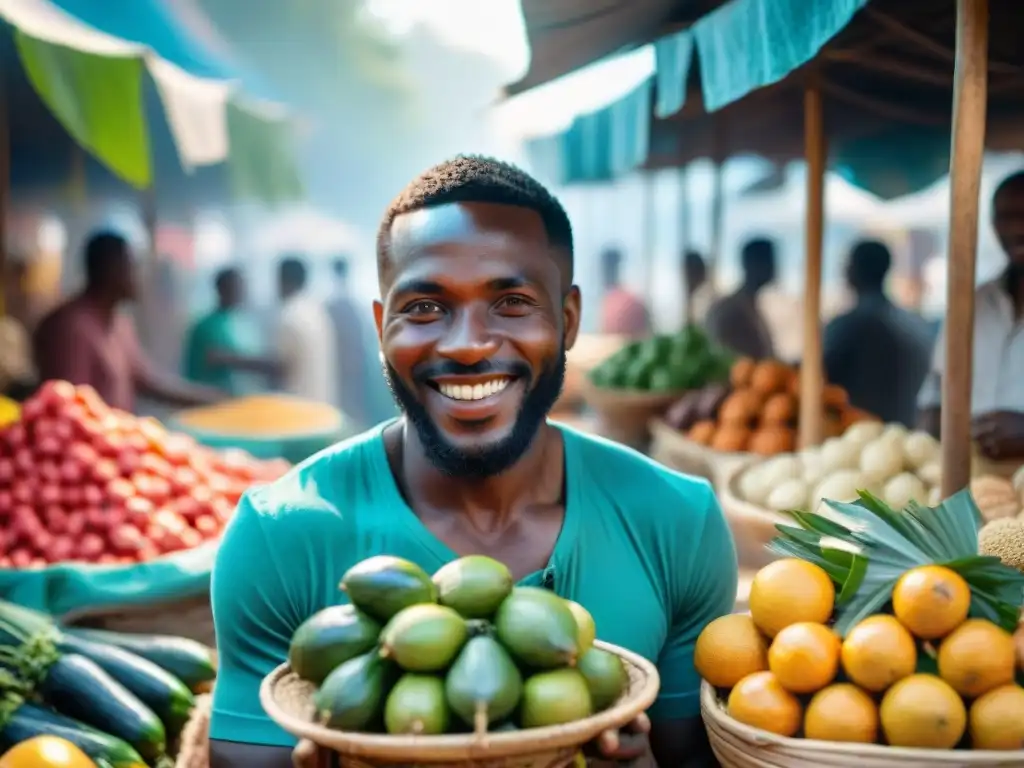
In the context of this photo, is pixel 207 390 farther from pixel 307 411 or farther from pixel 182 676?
pixel 182 676

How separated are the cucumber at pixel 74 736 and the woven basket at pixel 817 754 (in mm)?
1998

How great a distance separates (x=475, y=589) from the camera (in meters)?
1.63

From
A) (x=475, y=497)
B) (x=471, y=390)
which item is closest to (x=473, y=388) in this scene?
(x=471, y=390)

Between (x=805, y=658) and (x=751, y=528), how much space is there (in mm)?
Answer: 2457

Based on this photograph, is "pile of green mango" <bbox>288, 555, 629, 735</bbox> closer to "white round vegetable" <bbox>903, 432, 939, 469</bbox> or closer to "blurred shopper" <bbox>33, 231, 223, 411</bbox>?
"white round vegetable" <bbox>903, 432, 939, 469</bbox>

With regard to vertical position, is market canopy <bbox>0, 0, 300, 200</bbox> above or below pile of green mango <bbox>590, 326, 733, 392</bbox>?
above

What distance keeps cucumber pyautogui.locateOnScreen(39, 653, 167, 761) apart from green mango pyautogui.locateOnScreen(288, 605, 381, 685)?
6.22 ft

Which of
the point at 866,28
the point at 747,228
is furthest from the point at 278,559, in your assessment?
the point at 747,228

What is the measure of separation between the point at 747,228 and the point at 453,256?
19103mm

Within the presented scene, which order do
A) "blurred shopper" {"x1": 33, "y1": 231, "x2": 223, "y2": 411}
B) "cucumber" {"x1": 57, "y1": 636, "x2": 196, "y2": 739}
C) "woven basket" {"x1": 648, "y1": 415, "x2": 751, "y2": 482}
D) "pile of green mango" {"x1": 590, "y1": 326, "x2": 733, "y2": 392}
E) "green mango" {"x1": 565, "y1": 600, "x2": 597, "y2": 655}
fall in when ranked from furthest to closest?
"pile of green mango" {"x1": 590, "y1": 326, "x2": 733, "y2": 392}, "blurred shopper" {"x1": 33, "y1": 231, "x2": 223, "y2": 411}, "woven basket" {"x1": 648, "y1": 415, "x2": 751, "y2": 482}, "cucumber" {"x1": 57, "y1": 636, "x2": 196, "y2": 739}, "green mango" {"x1": 565, "y1": 600, "x2": 597, "y2": 655}

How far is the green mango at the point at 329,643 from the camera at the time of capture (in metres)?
1.59

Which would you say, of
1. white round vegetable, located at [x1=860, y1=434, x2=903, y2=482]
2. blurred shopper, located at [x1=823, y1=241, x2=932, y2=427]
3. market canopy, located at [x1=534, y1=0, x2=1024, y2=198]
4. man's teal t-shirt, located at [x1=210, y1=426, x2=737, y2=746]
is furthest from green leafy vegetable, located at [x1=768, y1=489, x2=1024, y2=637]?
blurred shopper, located at [x1=823, y1=241, x2=932, y2=427]

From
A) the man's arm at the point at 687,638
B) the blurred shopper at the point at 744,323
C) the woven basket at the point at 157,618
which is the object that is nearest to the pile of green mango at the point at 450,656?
the man's arm at the point at 687,638

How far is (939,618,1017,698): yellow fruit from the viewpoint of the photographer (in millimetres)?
1718
